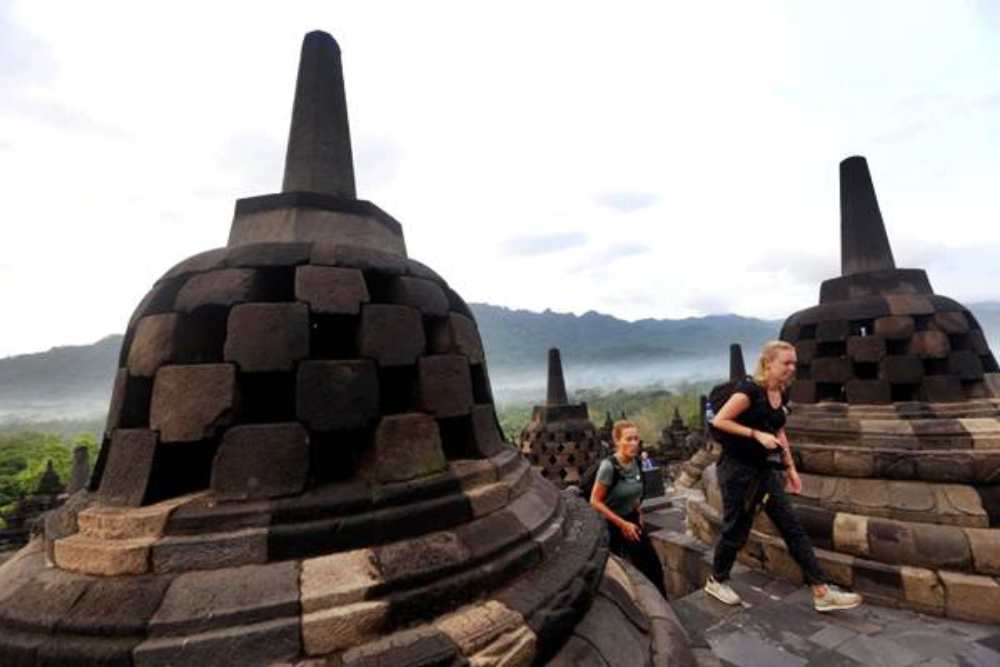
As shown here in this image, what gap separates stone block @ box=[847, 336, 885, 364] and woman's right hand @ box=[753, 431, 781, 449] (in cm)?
343

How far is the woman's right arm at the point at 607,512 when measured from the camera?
140 inches

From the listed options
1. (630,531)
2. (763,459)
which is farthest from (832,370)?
(630,531)

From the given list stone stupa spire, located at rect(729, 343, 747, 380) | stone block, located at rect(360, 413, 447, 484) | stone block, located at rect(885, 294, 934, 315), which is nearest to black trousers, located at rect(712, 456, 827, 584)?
stone block, located at rect(360, 413, 447, 484)

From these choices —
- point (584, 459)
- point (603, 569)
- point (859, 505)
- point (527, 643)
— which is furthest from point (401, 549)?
point (584, 459)

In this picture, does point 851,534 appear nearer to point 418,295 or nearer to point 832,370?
point 832,370

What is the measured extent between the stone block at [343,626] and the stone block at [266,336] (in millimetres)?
1184

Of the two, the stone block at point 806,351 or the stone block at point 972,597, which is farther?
the stone block at point 806,351

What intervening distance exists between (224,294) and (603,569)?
2.71m

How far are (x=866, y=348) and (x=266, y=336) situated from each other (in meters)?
6.64

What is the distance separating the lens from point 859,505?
497 centimetres

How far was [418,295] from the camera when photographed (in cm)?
303

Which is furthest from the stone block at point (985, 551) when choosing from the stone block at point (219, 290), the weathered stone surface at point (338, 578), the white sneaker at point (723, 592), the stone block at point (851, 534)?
the stone block at point (219, 290)

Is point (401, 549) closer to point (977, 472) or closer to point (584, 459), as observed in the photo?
point (977, 472)

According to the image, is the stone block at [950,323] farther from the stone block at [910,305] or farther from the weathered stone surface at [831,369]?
the weathered stone surface at [831,369]
